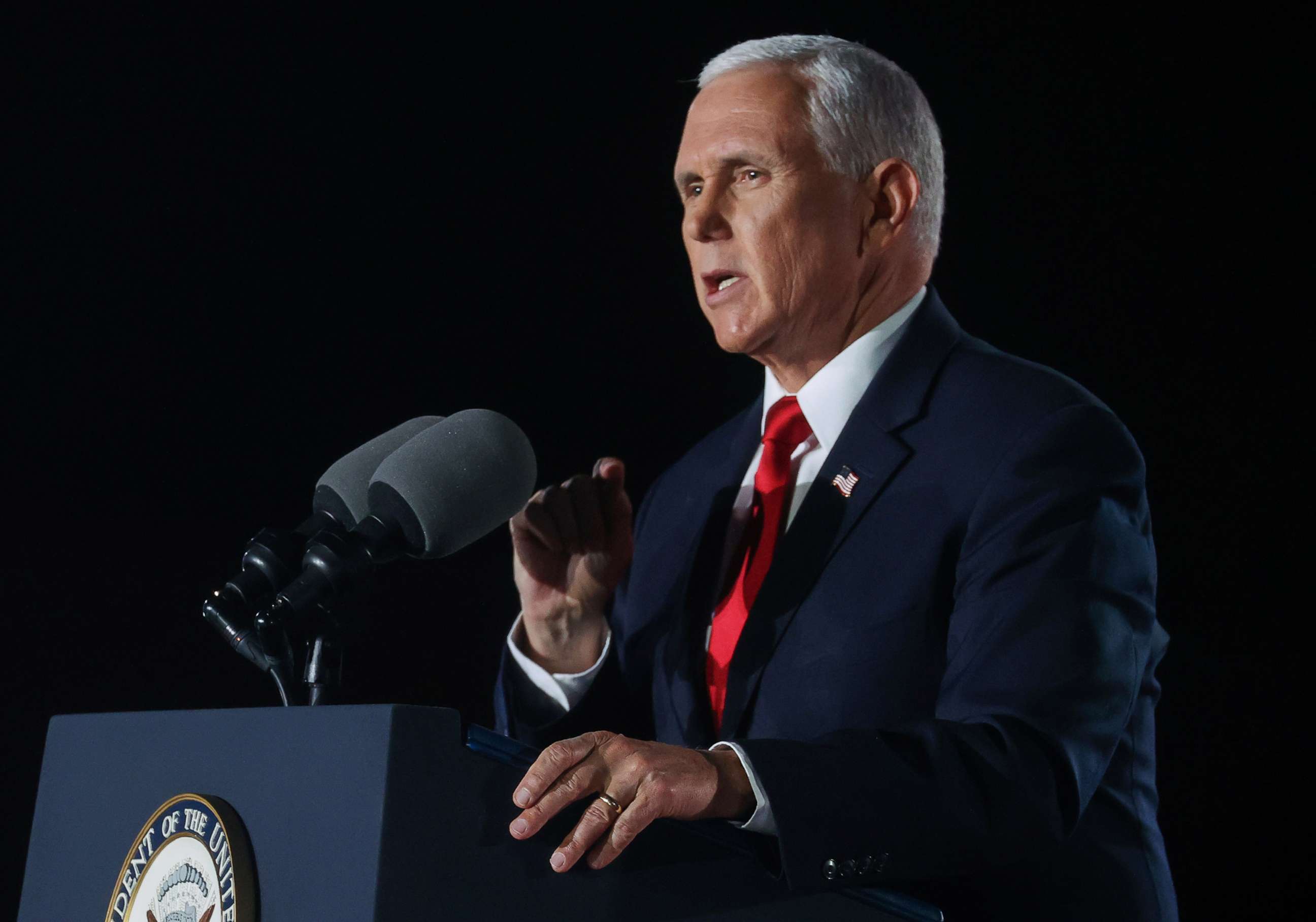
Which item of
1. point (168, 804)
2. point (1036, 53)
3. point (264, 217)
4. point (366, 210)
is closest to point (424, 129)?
point (366, 210)

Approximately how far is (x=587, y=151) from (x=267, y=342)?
3.04 ft

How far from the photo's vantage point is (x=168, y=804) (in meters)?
1.07

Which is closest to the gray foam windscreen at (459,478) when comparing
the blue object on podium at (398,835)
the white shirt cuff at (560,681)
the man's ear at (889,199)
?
the blue object on podium at (398,835)

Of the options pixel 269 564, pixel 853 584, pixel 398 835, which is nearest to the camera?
pixel 398 835

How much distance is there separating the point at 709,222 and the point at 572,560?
56 centimetres

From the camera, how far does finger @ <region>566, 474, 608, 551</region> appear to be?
1791 millimetres

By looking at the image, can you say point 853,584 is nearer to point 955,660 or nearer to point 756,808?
point 955,660

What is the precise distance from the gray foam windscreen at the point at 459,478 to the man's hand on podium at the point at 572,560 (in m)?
0.31

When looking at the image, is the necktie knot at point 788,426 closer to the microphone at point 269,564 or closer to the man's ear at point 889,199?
the man's ear at point 889,199

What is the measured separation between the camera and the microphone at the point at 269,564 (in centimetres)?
118

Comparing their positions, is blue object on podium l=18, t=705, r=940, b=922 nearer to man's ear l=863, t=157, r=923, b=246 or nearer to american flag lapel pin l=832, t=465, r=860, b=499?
american flag lapel pin l=832, t=465, r=860, b=499

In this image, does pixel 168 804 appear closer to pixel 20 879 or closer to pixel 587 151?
pixel 20 879

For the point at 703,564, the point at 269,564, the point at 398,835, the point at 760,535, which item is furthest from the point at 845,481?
the point at 398,835

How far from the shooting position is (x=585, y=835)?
0.93 m
